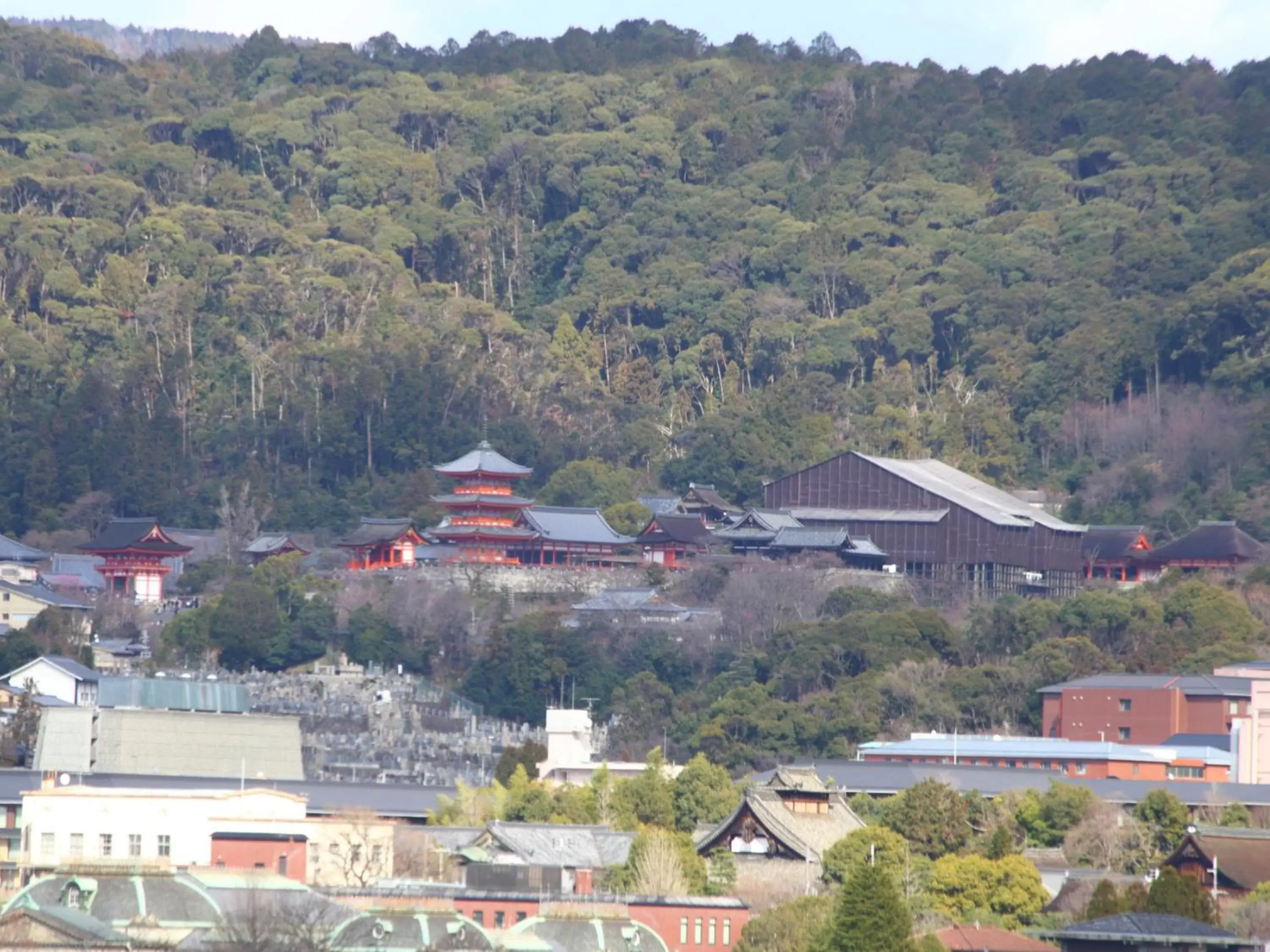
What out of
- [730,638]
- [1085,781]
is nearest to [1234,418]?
[730,638]

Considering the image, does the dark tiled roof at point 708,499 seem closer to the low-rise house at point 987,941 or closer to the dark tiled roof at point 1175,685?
the dark tiled roof at point 1175,685

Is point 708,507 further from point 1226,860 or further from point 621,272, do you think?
point 1226,860

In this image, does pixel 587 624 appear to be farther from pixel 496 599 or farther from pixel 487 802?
pixel 487 802

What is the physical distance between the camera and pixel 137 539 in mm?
68625

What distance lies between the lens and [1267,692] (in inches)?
2046

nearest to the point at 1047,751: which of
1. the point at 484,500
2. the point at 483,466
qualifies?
the point at 484,500

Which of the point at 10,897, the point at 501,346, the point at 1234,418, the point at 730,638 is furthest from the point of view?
the point at 501,346

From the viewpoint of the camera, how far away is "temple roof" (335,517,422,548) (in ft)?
222

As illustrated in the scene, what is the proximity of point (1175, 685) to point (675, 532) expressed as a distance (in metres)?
16.5

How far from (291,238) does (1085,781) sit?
141 ft

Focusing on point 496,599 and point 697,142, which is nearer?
point 496,599

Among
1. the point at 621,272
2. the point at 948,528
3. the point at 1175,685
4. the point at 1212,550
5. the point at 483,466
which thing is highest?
the point at 621,272

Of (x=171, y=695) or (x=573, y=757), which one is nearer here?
(x=573, y=757)

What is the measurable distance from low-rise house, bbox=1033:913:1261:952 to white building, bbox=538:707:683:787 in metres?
19.0
